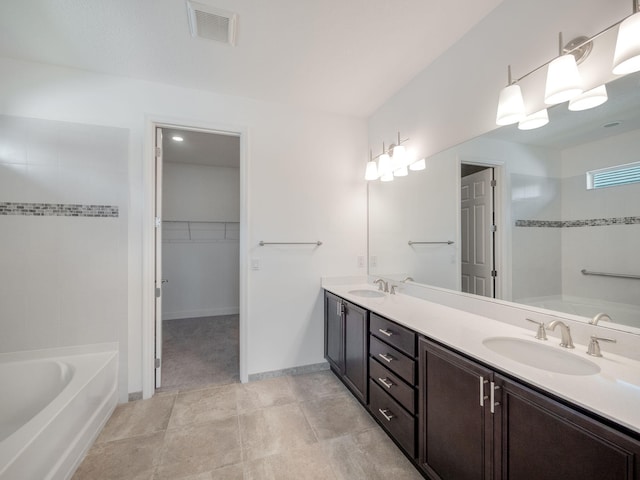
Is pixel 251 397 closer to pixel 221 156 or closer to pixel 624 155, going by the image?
pixel 624 155

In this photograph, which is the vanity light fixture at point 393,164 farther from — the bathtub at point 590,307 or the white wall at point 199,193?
the white wall at point 199,193

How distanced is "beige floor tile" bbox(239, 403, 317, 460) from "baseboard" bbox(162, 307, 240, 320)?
2.84m

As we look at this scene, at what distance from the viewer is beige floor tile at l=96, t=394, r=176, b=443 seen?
5.88ft

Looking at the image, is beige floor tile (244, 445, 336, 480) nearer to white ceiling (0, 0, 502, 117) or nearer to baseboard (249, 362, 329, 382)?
baseboard (249, 362, 329, 382)

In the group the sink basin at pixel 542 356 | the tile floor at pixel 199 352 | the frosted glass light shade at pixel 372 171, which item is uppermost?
the frosted glass light shade at pixel 372 171

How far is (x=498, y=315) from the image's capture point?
61.1 inches

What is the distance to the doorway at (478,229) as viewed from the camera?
5.43 ft

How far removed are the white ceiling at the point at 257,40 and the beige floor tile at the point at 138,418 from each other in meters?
2.58

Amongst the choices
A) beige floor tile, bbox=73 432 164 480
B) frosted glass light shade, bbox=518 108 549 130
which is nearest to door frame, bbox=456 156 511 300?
frosted glass light shade, bbox=518 108 549 130

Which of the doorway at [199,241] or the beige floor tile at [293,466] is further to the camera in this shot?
the doorway at [199,241]

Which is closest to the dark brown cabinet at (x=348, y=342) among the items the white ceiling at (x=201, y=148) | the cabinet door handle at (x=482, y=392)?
the cabinet door handle at (x=482, y=392)

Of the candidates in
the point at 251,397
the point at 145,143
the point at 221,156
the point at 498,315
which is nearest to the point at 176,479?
the point at 251,397

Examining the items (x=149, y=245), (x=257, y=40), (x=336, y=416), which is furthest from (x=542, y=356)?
(x=149, y=245)

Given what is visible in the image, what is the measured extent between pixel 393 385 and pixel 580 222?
1.28 meters
